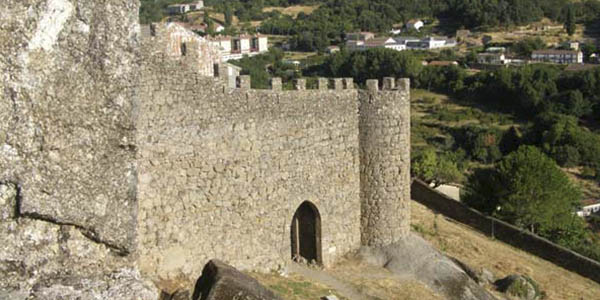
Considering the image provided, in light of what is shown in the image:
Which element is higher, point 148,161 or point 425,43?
point 425,43

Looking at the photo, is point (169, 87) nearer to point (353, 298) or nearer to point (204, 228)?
point (204, 228)

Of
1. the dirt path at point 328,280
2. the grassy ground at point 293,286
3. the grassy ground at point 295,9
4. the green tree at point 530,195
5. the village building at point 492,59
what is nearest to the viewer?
the grassy ground at point 293,286

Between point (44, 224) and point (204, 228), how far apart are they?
387 inches

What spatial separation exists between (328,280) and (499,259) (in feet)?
22.4

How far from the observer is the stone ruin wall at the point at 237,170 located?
11320 mm

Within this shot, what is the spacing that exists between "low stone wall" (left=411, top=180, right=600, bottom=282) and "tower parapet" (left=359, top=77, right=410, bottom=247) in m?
7.30

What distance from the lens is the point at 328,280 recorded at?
1471cm

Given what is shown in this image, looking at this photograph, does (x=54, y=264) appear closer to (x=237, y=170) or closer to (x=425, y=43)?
(x=237, y=170)

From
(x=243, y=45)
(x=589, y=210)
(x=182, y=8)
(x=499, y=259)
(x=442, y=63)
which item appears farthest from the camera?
(x=182, y=8)

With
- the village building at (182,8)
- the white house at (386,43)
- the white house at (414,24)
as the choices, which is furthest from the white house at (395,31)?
the village building at (182,8)

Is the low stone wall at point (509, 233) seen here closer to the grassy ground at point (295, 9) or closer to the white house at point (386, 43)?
the white house at point (386, 43)

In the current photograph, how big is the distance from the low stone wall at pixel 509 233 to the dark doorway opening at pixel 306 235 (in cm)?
946

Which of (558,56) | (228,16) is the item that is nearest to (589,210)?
(558,56)

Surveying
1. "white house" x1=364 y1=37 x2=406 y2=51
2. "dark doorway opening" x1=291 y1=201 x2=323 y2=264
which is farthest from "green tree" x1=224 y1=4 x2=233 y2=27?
"dark doorway opening" x1=291 y1=201 x2=323 y2=264
